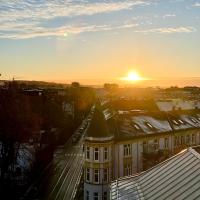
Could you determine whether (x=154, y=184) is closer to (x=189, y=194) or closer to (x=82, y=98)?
(x=189, y=194)

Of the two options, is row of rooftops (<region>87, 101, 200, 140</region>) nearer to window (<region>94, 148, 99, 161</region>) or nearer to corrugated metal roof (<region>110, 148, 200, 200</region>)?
window (<region>94, 148, 99, 161</region>)

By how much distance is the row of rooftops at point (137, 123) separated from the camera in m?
40.1

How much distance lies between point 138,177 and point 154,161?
65.2ft

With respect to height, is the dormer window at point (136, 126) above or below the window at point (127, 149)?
above

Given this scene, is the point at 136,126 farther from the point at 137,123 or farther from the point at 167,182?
the point at 167,182

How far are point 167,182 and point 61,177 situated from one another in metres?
29.6

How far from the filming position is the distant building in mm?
40094

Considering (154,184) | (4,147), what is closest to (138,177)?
(154,184)

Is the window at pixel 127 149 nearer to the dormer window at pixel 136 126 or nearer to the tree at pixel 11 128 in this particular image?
the dormer window at pixel 136 126

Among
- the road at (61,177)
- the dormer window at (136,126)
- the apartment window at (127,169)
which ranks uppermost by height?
the dormer window at (136,126)

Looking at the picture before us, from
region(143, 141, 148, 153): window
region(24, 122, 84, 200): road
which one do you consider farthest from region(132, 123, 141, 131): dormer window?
region(24, 122, 84, 200): road

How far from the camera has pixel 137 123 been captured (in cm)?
4825

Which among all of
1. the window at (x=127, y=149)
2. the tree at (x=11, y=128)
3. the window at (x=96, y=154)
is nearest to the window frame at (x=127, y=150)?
the window at (x=127, y=149)

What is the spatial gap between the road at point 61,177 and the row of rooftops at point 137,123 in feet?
27.8
